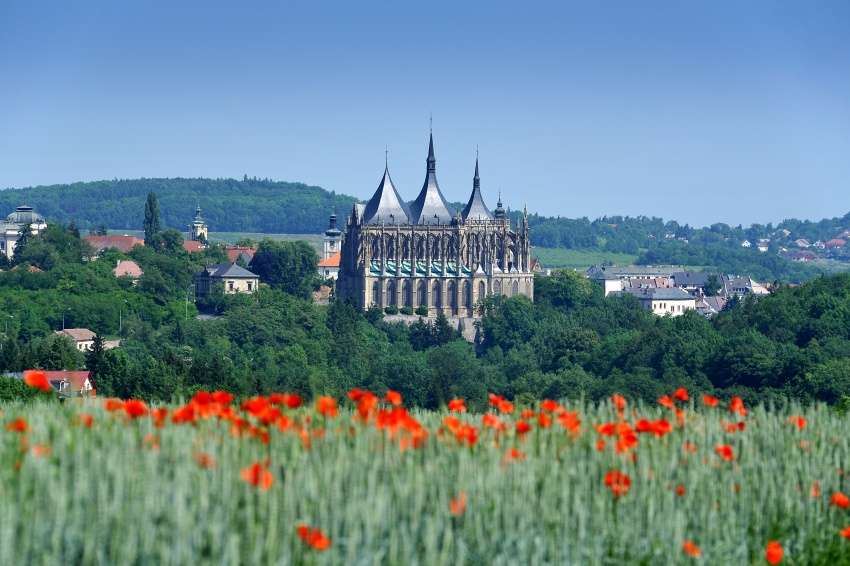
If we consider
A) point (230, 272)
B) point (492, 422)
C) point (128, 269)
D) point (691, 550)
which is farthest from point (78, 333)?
point (691, 550)

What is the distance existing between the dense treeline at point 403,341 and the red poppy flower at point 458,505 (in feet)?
138

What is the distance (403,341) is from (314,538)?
12023 centimetres

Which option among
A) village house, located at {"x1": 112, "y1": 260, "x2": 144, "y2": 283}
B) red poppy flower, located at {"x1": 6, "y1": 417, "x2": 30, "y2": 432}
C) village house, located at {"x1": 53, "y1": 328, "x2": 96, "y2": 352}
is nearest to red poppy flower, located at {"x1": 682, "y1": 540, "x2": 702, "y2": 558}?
red poppy flower, located at {"x1": 6, "y1": 417, "x2": 30, "y2": 432}

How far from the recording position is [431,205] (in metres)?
161

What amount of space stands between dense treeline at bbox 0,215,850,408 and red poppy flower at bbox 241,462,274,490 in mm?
42638

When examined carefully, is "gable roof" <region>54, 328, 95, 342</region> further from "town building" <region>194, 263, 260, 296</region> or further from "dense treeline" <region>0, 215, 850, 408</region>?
"town building" <region>194, 263, 260, 296</region>

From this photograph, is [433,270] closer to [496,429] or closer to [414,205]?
[414,205]

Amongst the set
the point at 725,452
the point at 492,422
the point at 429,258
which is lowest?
the point at 429,258

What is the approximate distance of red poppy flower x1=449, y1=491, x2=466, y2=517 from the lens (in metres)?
16.9

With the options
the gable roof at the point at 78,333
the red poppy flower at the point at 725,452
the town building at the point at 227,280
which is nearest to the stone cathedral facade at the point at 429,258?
the town building at the point at 227,280

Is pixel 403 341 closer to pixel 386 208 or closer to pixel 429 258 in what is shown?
pixel 429 258

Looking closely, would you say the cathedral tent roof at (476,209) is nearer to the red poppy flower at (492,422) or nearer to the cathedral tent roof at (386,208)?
the cathedral tent roof at (386,208)

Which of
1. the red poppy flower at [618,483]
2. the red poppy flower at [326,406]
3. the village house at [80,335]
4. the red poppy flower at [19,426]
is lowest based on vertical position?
the village house at [80,335]

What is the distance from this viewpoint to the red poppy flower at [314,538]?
14812mm
